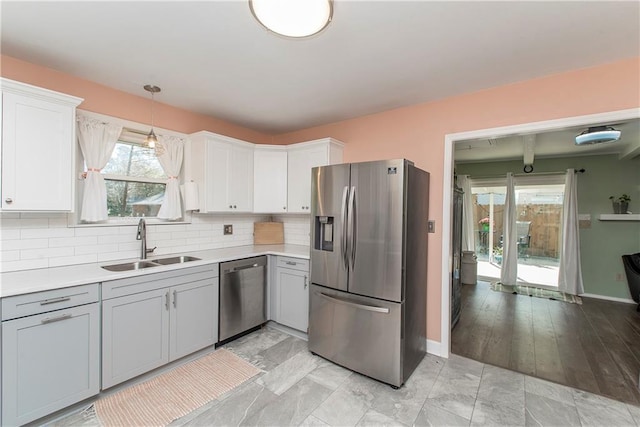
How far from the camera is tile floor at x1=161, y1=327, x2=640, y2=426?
1870 millimetres

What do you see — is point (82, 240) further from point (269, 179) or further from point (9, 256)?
point (269, 179)

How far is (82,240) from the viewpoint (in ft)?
7.84

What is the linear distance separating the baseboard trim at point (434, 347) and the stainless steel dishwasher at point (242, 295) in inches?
71.8

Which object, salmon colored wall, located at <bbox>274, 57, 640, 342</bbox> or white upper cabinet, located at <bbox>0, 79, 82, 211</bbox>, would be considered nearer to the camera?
white upper cabinet, located at <bbox>0, 79, 82, 211</bbox>

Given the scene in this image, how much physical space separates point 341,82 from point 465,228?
A: 483 cm

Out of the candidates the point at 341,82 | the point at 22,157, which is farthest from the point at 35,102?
the point at 341,82

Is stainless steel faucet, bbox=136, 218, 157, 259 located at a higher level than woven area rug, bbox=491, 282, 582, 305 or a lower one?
higher

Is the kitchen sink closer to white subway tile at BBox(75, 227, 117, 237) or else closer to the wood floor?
white subway tile at BBox(75, 227, 117, 237)

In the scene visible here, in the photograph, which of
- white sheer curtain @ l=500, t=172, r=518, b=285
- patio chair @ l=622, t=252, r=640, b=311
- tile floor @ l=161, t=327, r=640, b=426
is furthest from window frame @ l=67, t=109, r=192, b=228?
patio chair @ l=622, t=252, r=640, b=311

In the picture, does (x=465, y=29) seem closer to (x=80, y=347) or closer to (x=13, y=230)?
(x=80, y=347)

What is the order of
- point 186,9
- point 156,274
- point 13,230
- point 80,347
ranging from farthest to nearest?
1. point 156,274
2. point 13,230
3. point 80,347
4. point 186,9

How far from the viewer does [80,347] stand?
188 centimetres

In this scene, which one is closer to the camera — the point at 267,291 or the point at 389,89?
the point at 389,89

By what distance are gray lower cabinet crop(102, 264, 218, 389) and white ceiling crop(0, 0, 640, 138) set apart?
1.72m
